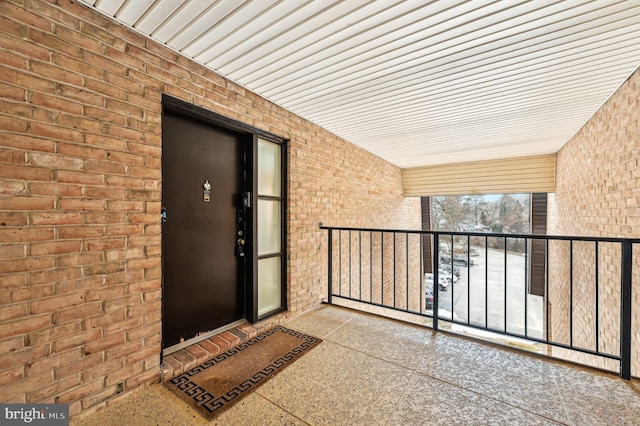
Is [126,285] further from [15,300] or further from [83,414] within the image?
[83,414]

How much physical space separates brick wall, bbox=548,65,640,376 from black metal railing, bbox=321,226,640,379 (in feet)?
0.10

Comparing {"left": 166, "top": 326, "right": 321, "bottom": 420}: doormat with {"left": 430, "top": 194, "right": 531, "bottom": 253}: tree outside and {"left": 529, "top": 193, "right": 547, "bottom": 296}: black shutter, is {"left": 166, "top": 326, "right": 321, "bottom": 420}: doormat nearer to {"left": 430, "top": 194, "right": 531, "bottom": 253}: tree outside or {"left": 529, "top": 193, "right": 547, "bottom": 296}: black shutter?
{"left": 529, "top": 193, "right": 547, "bottom": 296}: black shutter

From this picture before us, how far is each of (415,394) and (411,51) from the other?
2445 millimetres

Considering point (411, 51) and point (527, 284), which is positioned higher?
point (411, 51)

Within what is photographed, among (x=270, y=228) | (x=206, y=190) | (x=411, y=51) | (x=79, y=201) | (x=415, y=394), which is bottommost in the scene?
(x=415, y=394)

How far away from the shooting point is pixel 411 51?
Result: 6.47 ft

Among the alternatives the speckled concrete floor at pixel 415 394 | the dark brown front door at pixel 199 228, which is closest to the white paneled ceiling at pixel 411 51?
the dark brown front door at pixel 199 228

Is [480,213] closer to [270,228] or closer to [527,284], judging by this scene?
[527,284]

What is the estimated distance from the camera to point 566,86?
2475mm

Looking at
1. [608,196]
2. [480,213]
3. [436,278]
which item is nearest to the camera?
[436,278]

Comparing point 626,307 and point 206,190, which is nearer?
point 626,307

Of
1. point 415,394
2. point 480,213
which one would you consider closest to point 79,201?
point 415,394

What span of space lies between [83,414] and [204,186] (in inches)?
67.2

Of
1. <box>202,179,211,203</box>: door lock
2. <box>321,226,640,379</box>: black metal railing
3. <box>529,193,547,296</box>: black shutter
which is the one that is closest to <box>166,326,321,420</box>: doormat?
<box>321,226,640,379</box>: black metal railing
